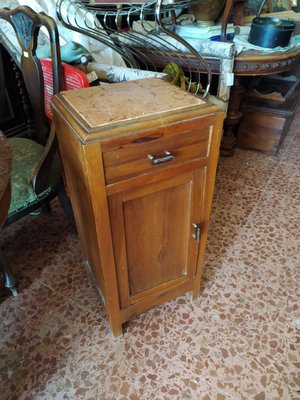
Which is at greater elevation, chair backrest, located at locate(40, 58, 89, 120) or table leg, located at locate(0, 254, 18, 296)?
chair backrest, located at locate(40, 58, 89, 120)

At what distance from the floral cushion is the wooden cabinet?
0.60 ft

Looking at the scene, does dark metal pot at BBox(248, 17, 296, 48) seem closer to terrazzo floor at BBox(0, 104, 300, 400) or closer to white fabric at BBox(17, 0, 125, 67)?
white fabric at BBox(17, 0, 125, 67)

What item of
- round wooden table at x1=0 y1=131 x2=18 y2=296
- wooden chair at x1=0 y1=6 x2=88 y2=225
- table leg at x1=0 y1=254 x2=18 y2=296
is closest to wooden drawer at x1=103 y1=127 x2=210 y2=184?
round wooden table at x1=0 y1=131 x2=18 y2=296

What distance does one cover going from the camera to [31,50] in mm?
1203

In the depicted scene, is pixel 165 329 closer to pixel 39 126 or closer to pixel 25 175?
pixel 25 175

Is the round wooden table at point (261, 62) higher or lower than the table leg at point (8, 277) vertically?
higher

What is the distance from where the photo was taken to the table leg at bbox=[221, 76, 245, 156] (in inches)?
73.3

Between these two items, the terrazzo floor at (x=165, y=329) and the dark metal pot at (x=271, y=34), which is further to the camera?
the dark metal pot at (x=271, y=34)

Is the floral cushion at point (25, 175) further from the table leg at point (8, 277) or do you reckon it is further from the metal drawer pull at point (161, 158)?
the metal drawer pull at point (161, 158)

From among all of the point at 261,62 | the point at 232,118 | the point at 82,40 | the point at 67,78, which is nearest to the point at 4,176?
the point at 67,78

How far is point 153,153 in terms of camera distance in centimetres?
75

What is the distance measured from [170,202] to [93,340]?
→ 0.62 m

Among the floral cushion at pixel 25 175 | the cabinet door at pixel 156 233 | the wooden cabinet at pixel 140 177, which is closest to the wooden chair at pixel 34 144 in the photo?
the floral cushion at pixel 25 175

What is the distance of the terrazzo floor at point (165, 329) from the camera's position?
0.99 m
